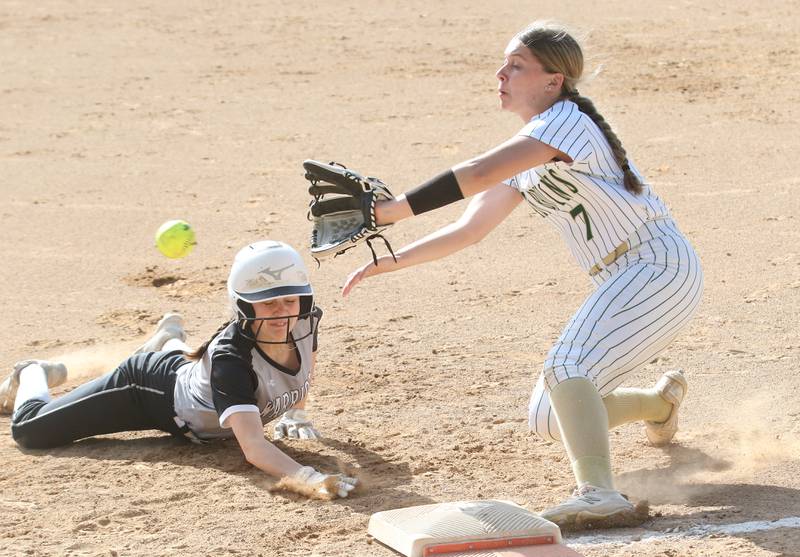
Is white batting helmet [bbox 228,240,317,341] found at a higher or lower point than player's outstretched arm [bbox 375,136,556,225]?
lower

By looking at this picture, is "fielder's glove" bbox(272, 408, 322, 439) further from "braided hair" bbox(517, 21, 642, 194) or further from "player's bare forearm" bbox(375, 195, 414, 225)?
"braided hair" bbox(517, 21, 642, 194)

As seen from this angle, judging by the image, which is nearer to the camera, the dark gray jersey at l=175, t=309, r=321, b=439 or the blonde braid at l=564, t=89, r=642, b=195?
the blonde braid at l=564, t=89, r=642, b=195

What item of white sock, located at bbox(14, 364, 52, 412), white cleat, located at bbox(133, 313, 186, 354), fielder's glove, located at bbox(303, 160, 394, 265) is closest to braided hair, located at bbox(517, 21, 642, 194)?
fielder's glove, located at bbox(303, 160, 394, 265)

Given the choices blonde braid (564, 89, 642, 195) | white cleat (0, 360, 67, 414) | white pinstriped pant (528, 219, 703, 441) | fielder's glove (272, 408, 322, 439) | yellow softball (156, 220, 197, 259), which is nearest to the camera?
white pinstriped pant (528, 219, 703, 441)

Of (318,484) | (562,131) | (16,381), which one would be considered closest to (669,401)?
(562,131)

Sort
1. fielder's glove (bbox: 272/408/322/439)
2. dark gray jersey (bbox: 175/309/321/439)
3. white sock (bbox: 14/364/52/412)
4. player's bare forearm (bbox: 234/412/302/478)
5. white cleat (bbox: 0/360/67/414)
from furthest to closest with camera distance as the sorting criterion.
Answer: white cleat (bbox: 0/360/67/414) < white sock (bbox: 14/364/52/412) < fielder's glove (bbox: 272/408/322/439) < dark gray jersey (bbox: 175/309/321/439) < player's bare forearm (bbox: 234/412/302/478)

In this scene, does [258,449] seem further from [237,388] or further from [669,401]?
[669,401]

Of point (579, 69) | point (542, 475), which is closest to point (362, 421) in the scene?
point (542, 475)

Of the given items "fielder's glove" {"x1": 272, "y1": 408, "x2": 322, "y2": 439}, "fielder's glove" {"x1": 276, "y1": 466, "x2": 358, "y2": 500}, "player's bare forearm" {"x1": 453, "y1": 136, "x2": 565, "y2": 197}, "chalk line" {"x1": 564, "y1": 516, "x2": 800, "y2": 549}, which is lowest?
"chalk line" {"x1": 564, "y1": 516, "x2": 800, "y2": 549}

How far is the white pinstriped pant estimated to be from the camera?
4.22 m

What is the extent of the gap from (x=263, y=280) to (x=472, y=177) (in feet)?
3.70

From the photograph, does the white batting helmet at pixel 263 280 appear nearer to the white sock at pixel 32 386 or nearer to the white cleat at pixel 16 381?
the white sock at pixel 32 386

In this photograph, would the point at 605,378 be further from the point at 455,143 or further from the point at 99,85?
the point at 99,85

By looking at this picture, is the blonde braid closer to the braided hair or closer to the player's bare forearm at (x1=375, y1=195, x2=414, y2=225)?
the braided hair
